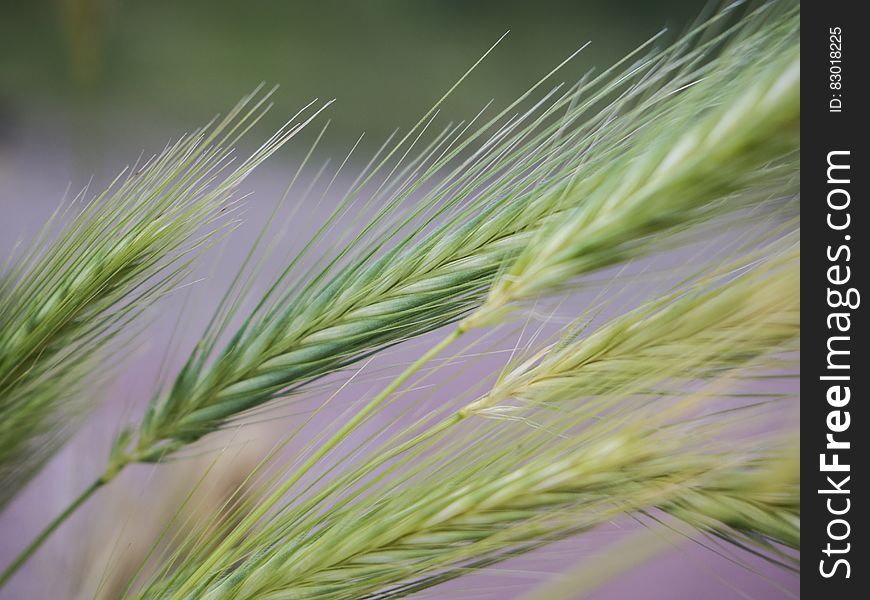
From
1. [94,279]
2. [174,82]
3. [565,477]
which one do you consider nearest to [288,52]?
→ [174,82]

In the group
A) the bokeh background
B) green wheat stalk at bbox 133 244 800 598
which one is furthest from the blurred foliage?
green wheat stalk at bbox 133 244 800 598
